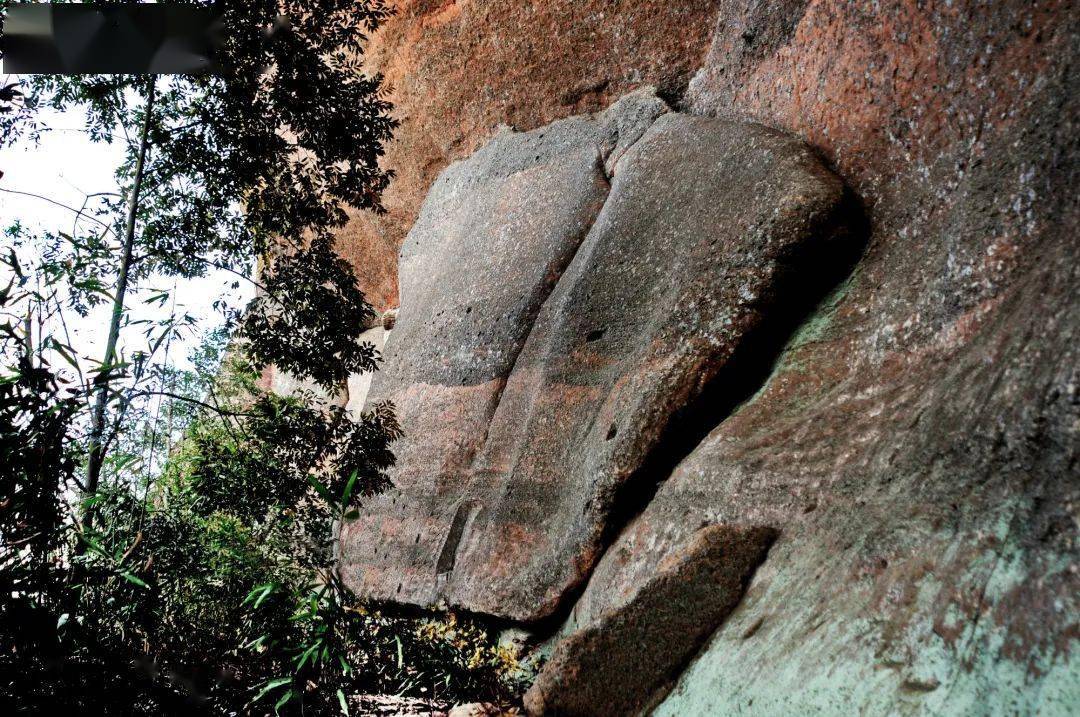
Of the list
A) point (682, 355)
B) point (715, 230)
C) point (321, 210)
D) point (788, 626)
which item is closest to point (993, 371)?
point (788, 626)

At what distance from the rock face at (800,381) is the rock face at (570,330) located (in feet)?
0.07

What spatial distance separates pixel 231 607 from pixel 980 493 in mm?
3877

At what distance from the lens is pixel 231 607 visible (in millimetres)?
4727

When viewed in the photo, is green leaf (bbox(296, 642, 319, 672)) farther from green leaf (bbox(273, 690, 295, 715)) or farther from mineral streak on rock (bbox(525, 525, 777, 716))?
mineral streak on rock (bbox(525, 525, 777, 716))

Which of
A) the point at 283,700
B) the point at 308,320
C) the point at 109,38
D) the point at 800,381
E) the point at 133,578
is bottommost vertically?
the point at 800,381

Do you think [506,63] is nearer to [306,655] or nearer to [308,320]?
[308,320]

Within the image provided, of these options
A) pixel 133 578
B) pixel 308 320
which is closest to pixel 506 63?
pixel 308 320

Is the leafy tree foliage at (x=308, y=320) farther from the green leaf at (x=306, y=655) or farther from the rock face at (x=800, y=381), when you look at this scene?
the green leaf at (x=306, y=655)

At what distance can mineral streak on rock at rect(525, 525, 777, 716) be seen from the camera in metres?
3.20

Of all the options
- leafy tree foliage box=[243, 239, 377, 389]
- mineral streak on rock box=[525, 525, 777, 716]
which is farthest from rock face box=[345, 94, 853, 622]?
leafy tree foliage box=[243, 239, 377, 389]

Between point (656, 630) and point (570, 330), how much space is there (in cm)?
233

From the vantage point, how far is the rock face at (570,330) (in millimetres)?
4195

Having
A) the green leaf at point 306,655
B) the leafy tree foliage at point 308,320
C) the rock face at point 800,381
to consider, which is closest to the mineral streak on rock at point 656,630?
the rock face at point 800,381

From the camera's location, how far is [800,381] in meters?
3.88
